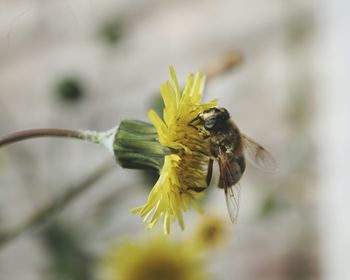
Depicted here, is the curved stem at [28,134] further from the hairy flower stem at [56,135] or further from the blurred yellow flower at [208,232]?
the blurred yellow flower at [208,232]

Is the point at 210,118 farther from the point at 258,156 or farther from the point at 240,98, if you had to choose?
the point at 240,98

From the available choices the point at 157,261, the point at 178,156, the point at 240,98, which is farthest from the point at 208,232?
the point at 240,98

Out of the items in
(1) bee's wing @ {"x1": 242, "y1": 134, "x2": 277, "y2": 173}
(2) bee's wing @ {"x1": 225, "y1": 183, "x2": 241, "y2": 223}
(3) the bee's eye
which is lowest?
(2) bee's wing @ {"x1": 225, "y1": 183, "x2": 241, "y2": 223}

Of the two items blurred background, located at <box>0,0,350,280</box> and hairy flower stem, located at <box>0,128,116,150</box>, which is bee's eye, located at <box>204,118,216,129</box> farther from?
blurred background, located at <box>0,0,350,280</box>

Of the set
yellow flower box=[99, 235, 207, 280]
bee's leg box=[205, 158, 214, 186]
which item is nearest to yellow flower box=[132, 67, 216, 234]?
bee's leg box=[205, 158, 214, 186]

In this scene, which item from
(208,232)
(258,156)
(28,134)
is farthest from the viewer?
(208,232)

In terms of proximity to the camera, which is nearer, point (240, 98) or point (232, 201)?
point (232, 201)
